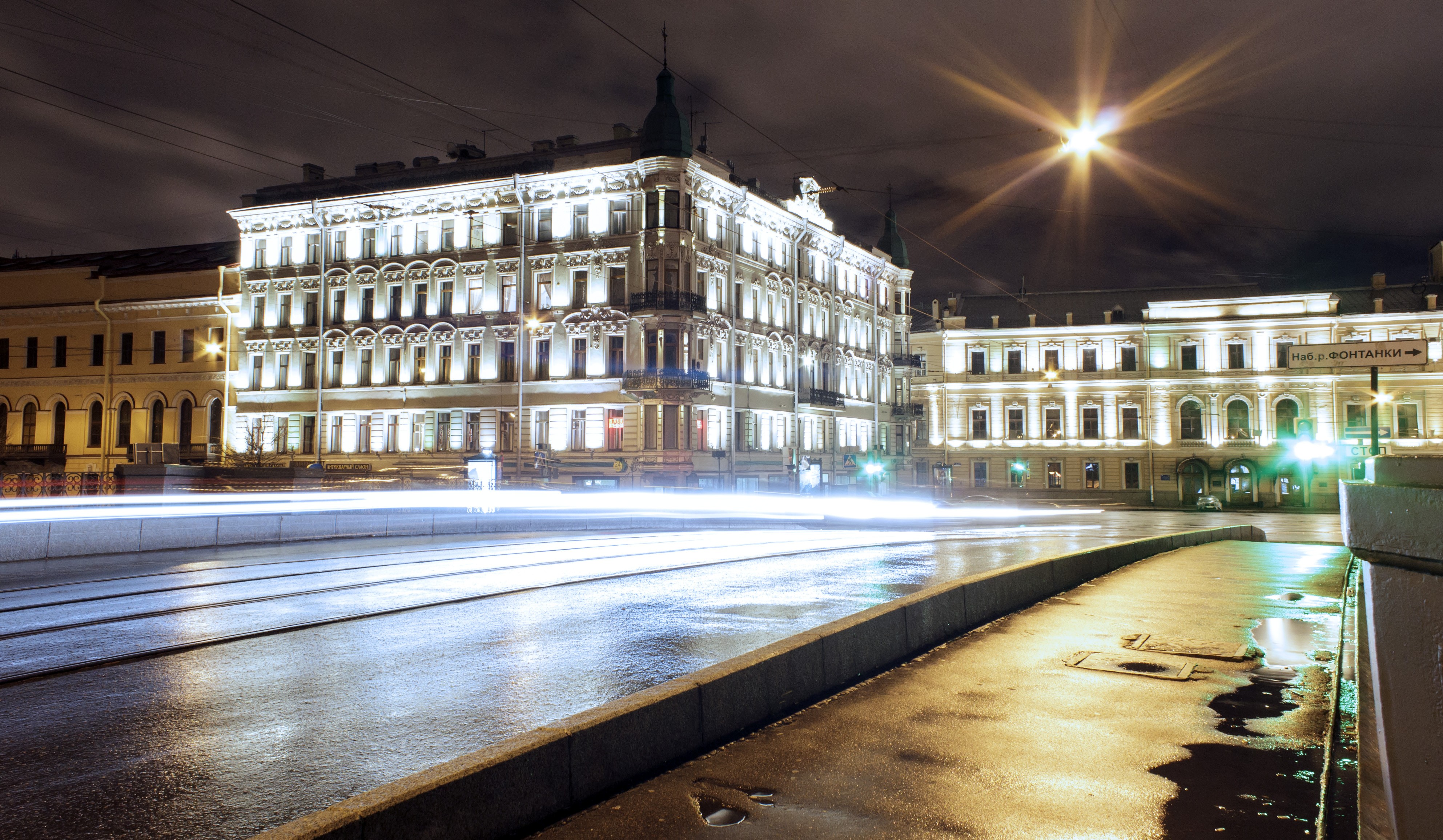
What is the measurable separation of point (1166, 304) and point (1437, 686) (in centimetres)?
7153

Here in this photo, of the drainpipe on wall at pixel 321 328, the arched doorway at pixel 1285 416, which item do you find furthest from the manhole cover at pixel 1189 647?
the arched doorway at pixel 1285 416

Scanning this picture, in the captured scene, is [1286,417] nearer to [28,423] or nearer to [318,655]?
[318,655]

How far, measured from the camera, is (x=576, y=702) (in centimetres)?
624

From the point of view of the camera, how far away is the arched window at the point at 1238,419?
2564 inches

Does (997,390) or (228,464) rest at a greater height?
(997,390)

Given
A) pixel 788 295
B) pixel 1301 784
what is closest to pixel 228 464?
pixel 788 295

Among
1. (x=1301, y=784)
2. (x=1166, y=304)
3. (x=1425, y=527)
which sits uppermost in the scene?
(x=1166, y=304)

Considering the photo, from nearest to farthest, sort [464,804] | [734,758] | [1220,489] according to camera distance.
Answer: [464,804]
[734,758]
[1220,489]

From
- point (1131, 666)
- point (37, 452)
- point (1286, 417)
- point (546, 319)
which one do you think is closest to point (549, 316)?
point (546, 319)

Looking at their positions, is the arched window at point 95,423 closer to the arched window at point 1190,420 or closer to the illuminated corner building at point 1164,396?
the illuminated corner building at point 1164,396

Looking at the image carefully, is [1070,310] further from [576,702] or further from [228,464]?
[576,702]

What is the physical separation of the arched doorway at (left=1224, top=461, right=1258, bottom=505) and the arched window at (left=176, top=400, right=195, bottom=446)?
6489 centimetres

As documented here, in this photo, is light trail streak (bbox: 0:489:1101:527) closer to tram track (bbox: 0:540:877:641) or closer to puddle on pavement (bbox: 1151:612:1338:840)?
tram track (bbox: 0:540:877:641)

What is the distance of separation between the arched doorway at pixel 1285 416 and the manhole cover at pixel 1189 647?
2535 inches
